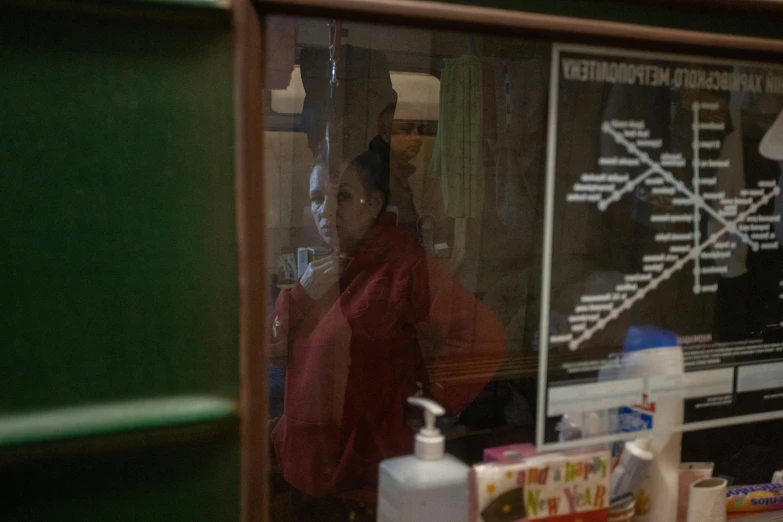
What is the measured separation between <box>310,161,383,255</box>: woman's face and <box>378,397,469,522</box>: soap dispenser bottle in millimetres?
633

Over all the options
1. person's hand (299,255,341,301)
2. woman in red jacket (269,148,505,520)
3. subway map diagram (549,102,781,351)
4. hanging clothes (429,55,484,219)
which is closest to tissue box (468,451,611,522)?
subway map diagram (549,102,781,351)

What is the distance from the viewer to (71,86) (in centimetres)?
58

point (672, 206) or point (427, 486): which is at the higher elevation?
point (672, 206)

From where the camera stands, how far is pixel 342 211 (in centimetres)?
138

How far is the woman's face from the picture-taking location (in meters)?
1.37

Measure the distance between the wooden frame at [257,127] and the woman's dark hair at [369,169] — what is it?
73cm

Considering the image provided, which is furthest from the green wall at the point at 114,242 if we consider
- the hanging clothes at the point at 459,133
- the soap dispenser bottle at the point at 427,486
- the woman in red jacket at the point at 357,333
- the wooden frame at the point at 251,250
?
the hanging clothes at the point at 459,133

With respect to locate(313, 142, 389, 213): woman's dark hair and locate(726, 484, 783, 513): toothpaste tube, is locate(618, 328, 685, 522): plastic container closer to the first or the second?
locate(726, 484, 783, 513): toothpaste tube

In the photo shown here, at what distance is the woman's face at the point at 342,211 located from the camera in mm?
1374

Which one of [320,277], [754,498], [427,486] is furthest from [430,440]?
[320,277]

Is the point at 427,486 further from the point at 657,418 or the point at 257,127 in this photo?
the point at 257,127

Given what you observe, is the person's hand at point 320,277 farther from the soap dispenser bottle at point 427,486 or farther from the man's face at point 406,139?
the soap dispenser bottle at point 427,486

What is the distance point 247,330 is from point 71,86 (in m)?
0.27

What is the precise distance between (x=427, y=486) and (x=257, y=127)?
44cm
